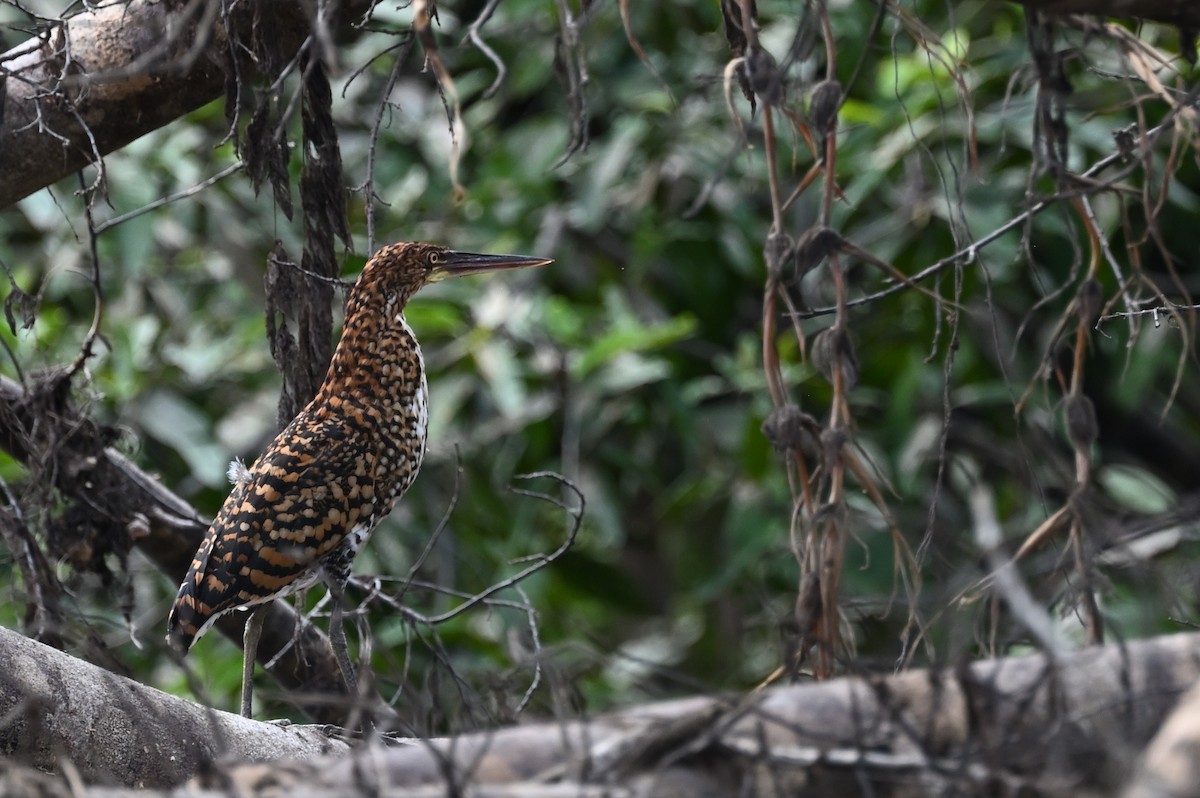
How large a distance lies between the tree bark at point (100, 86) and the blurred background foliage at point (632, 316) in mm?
2635

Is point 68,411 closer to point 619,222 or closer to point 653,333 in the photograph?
point 653,333

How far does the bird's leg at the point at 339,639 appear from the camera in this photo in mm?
3986

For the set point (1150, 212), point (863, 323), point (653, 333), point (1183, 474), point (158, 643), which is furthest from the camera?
point (1183, 474)

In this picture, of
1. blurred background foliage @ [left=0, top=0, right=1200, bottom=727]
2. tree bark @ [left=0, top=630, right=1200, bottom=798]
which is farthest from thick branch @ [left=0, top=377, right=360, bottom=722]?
tree bark @ [left=0, top=630, right=1200, bottom=798]

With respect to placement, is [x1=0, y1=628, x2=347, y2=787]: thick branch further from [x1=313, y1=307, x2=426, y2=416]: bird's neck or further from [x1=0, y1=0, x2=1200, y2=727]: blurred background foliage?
[x1=0, y1=0, x2=1200, y2=727]: blurred background foliage

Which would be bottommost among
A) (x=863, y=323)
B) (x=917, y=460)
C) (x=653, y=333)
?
(x=917, y=460)

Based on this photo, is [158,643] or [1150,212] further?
[1150,212]

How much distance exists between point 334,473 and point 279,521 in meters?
0.20

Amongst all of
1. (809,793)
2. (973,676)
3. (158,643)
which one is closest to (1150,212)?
(973,676)

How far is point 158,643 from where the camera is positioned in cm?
187

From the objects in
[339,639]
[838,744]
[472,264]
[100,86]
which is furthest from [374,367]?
[838,744]

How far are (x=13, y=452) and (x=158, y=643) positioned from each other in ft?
8.46

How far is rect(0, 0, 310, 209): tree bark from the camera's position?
3316 millimetres

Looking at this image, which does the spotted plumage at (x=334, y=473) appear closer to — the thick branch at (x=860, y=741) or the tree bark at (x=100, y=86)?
the tree bark at (x=100, y=86)
